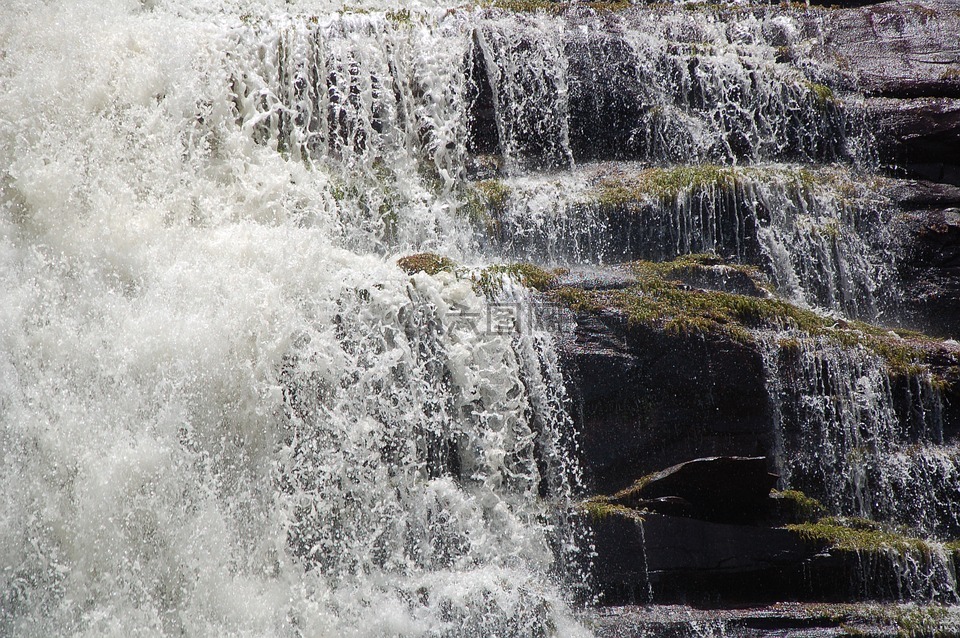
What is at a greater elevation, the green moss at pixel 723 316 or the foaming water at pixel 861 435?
the green moss at pixel 723 316

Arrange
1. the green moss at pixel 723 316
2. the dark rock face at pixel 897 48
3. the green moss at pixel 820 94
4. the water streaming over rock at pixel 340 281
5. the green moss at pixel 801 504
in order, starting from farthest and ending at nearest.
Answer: the dark rock face at pixel 897 48, the green moss at pixel 820 94, the green moss at pixel 723 316, the green moss at pixel 801 504, the water streaming over rock at pixel 340 281

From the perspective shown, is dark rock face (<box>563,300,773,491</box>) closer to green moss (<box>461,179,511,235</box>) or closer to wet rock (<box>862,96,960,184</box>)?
green moss (<box>461,179,511,235</box>)

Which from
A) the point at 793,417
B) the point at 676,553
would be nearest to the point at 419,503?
the point at 676,553

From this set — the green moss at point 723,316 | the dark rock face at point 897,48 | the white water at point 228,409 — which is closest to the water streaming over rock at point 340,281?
the white water at point 228,409

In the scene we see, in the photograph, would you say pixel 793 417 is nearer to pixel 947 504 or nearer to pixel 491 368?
pixel 947 504

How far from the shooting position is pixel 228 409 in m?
6.11

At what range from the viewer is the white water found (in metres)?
5.64

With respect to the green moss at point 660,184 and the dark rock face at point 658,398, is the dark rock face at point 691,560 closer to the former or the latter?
the dark rock face at point 658,398

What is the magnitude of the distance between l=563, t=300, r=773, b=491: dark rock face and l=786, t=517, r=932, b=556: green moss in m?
0.70

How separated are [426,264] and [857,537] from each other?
4.12 meters

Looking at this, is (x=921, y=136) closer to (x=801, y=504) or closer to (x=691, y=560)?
(x=801, y=504)

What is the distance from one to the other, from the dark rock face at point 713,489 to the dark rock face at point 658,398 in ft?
0.73

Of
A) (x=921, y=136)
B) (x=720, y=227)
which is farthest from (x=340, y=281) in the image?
(x=921, y=136)

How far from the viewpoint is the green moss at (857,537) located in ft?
20.6
